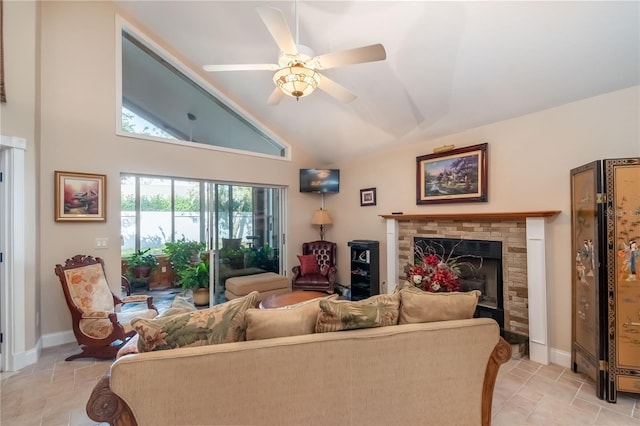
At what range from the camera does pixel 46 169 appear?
3230mm

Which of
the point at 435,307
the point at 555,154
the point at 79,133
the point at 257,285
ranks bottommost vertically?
the point at 257,285

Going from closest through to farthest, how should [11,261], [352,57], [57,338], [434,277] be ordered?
[352,57] → [434,277] → [11,261] → [57,338]

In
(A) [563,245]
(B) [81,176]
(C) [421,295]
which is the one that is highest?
(B) [81,176]

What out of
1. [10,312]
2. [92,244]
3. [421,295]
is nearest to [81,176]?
[92,244]

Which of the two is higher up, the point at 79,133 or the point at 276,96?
the point at 276,96

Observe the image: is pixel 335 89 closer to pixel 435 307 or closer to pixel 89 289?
pixel 435 307

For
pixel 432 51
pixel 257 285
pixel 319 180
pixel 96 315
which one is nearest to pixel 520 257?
pixel 432 51

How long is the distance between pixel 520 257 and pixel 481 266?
0.53 metres

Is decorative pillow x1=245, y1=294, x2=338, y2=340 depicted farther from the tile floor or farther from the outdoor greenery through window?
the outdoor greenery through window

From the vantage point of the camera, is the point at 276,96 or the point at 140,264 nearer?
the point at 276,96

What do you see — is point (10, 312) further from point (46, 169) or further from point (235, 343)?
point (235, 343)

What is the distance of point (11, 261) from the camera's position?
8.79 feet

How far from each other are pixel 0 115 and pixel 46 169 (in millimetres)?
764

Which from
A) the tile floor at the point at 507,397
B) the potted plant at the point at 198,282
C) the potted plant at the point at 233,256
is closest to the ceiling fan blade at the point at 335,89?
the tile floor at the point at 507,397
